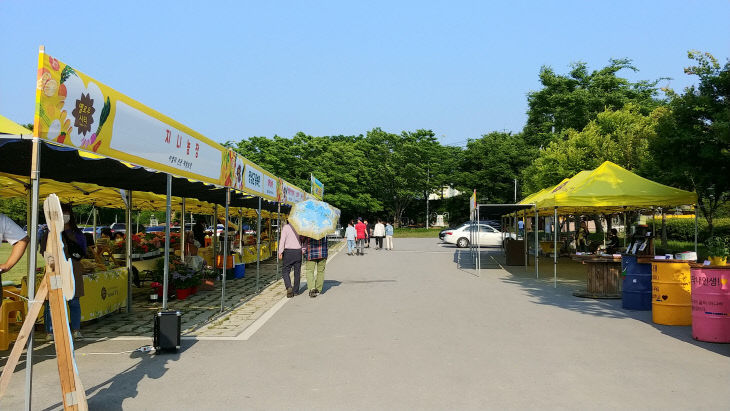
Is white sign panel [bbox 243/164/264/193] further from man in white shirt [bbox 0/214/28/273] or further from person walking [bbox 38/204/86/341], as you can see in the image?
man in white shirt [bbox 0/214/28/273]

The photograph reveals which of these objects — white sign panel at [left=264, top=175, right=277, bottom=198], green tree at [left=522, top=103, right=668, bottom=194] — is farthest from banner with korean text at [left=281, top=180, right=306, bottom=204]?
green tree at [left=522, top=103, right=668, bottom=194]

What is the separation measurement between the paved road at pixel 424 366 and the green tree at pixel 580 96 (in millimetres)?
39084

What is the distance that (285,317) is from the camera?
969cm

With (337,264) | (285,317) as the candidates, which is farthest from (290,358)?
(337,264)

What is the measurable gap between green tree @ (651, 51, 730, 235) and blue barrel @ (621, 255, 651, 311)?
4.16 metres

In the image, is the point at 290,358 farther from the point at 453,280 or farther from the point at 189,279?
the point at 453,280

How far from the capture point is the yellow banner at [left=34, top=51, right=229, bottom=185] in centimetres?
519

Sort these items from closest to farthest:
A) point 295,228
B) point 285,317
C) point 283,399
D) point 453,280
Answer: point 283,399, point 285,317, point 295,228, point 453,280

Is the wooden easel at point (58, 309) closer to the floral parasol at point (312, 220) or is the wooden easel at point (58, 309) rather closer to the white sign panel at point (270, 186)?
the floral parasol at point (312, 220)

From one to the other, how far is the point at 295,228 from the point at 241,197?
1434 millimetres

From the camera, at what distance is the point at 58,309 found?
446 cm

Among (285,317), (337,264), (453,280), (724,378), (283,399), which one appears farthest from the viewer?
(337,264)

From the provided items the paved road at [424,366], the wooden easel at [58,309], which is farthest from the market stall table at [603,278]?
the wooden easel at [58,309]

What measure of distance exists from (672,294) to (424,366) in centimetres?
485
